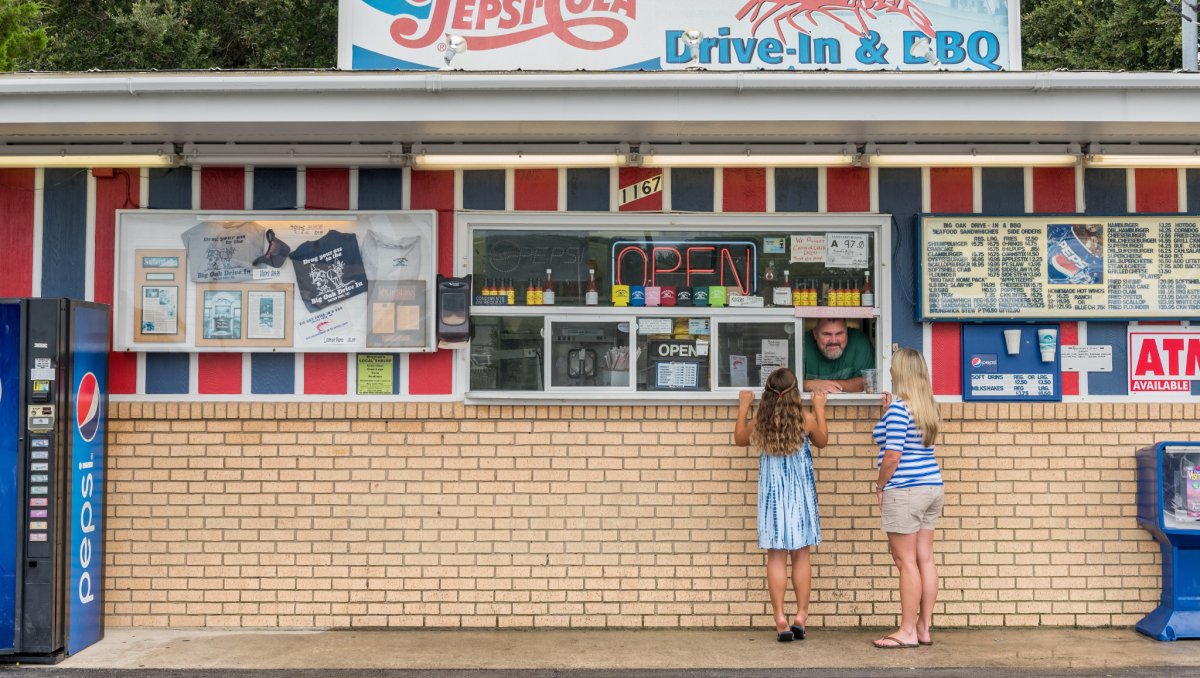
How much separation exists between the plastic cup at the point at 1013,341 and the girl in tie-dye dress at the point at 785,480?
1280mm

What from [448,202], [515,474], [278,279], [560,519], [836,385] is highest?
[448,202]

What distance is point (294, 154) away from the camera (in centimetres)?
650

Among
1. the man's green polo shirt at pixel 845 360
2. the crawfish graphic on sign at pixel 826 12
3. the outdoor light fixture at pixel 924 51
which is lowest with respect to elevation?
the man's green polo shirt at pixel 845 360

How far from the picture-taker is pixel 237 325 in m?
6.73

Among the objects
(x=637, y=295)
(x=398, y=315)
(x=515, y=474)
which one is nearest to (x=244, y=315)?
(x=398, y=315)

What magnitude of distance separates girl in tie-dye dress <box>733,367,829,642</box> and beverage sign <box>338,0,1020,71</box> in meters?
2.19

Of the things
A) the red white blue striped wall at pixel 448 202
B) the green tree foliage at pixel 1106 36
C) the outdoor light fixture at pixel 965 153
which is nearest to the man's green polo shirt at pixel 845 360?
the red white blue striped wall at pixel 448 202

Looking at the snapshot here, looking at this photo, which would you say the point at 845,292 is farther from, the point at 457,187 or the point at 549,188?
the point at 457,187

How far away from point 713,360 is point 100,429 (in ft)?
11.8

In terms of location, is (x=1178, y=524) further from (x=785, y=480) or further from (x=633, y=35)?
(x=633, y=35)

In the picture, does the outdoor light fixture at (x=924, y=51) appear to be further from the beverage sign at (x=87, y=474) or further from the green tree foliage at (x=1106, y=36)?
the green tree foliage at (x=1106, y=36)

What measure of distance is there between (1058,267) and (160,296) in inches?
213

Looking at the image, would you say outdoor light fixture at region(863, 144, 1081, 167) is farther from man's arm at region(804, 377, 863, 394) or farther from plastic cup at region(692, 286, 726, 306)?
man's arm at region(804, 377, 863, 394)

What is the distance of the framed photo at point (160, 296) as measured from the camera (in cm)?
669
